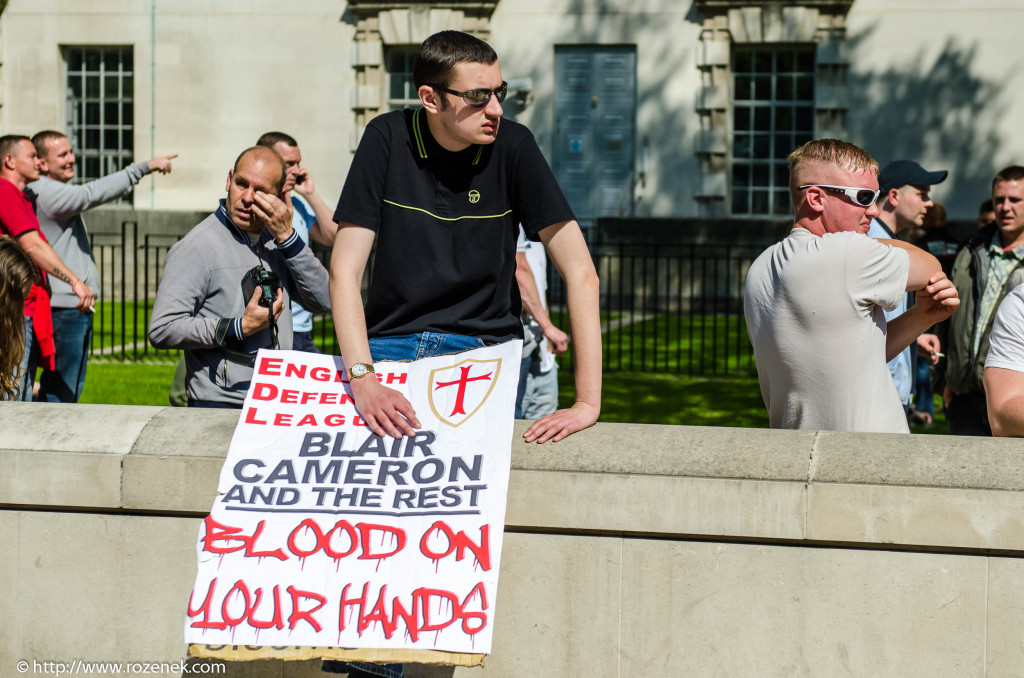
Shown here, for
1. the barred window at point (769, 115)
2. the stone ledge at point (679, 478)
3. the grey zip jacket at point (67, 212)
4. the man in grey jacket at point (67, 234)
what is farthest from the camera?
the barred window at point (769, 115)

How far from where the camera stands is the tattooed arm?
20.6 feet

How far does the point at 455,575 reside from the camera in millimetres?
3014

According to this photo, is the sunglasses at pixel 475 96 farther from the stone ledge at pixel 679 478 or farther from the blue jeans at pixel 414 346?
the stone ledge at pixel 679 478

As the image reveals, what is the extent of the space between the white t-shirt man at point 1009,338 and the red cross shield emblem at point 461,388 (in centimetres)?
162

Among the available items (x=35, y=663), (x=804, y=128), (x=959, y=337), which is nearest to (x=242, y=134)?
(x=804, y=128)

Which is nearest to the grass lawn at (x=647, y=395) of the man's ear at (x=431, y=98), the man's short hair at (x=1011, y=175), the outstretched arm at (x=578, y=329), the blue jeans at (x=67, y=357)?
the blue jeans at (x=67, y=357)

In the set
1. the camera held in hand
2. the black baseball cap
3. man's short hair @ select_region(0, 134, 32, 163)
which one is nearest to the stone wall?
the camera held in hand

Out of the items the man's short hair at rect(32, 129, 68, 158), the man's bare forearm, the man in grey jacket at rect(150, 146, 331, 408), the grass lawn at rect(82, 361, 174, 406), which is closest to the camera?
the man in grey jacket at rect(150, 146, 331, 408)

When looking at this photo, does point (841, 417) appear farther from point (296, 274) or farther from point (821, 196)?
point (296, 274)

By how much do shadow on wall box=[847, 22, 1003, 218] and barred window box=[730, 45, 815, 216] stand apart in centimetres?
88

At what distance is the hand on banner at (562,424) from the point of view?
11.0 ft

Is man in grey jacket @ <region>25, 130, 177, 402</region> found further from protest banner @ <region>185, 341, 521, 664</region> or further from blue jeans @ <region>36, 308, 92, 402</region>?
protest banner @ <region>185, 341, 521, 664</region>

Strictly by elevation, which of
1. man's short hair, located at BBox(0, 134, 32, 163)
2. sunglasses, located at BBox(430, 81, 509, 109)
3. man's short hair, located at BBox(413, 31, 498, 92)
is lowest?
sunglasses, located at BBox(430, 81, 509, 109)

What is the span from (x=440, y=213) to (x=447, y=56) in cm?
45
